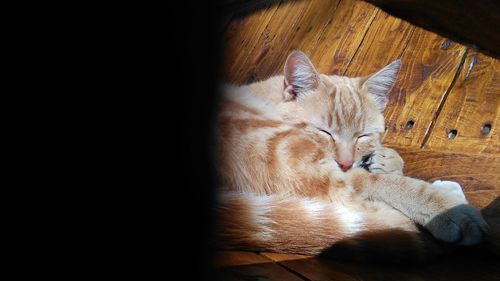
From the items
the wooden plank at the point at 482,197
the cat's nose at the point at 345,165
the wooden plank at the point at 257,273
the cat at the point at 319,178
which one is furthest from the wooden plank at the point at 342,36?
the wooden plank at the point at 257,273

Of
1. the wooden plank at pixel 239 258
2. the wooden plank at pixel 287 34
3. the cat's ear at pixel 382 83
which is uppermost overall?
the wooden plank at pixel 287 34

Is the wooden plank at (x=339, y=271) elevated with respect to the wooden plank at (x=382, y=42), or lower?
lower

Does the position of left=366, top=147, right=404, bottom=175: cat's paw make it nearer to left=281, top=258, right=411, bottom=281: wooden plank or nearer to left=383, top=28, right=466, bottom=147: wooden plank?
left=383, top=28, right=466, bottom=147: wooden plank

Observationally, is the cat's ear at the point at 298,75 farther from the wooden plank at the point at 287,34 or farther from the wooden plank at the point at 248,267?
the wooden plank at the point at 248,267

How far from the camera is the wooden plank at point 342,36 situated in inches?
94.3

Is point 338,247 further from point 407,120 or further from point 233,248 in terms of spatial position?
point 407,120

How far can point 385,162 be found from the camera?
6.52 feet

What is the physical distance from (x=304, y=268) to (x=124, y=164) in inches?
31.8

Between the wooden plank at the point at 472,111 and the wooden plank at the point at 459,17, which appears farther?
the wooden plank at the point at 472,111

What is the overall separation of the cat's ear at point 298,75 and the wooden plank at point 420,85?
41 centimetres

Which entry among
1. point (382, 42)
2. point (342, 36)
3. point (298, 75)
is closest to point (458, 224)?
point (298, 75)

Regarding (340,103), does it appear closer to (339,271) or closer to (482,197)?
(482,197)

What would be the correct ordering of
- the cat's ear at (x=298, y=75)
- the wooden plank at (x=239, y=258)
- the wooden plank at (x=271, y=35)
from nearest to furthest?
the wooden plank at (x=239, y=258)
the cat's ear at (x=298, y=75)
the wooden plank at (x=271, y=35)

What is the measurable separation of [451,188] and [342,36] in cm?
109
